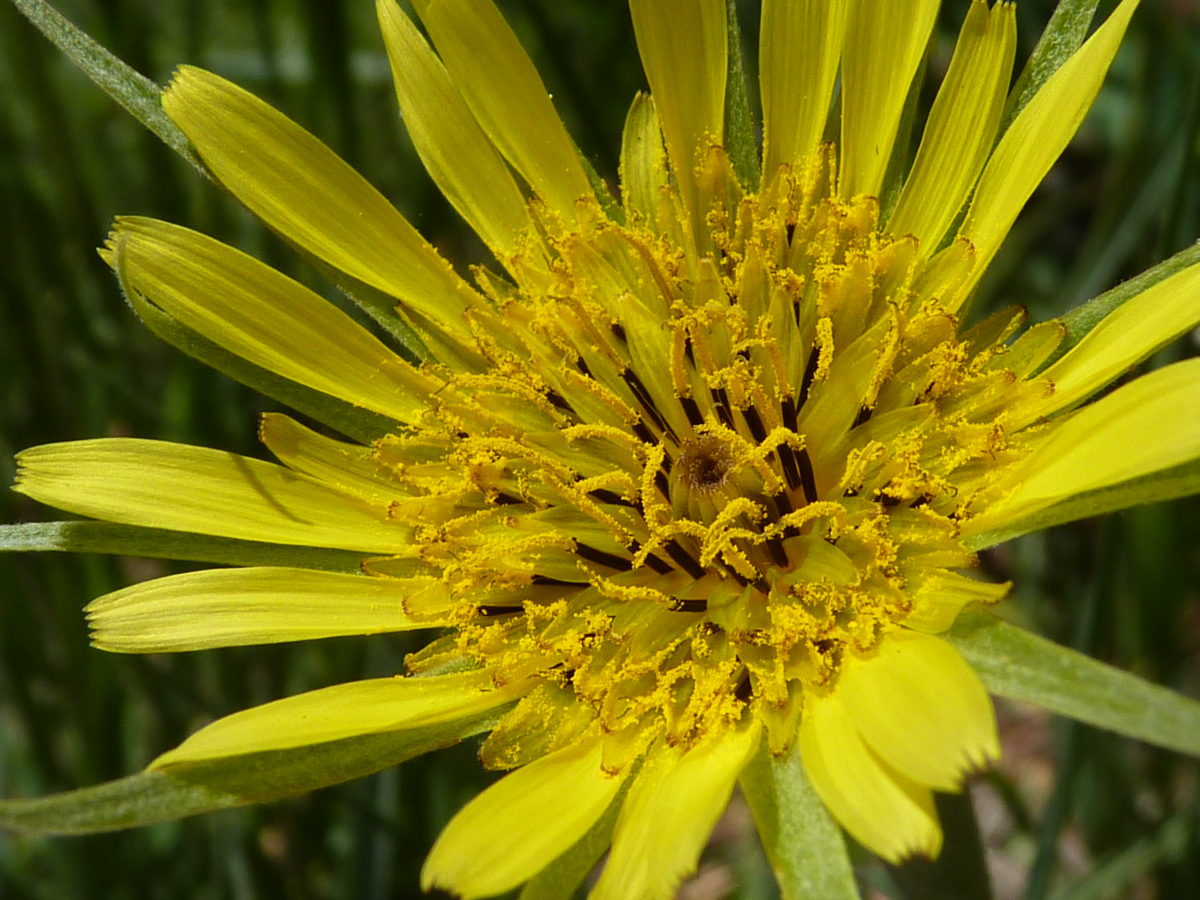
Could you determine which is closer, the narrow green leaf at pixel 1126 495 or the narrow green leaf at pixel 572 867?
the narrow green leaf at pixel 1126 495

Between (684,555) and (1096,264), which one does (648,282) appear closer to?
(684,555)

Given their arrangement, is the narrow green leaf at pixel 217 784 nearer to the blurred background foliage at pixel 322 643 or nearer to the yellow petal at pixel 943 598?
the yellow petal at pixel 943 598

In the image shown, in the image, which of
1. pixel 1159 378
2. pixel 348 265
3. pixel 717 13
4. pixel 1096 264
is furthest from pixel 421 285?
pixel 1096 264

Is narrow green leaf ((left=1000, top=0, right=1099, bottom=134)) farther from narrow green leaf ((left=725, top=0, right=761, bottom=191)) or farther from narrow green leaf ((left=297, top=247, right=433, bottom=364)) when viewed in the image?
narrow green leaf ((left=297, top=247, right=433, bottom=364))

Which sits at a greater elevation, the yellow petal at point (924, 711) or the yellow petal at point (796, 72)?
the yellow petal at point (796, 72)

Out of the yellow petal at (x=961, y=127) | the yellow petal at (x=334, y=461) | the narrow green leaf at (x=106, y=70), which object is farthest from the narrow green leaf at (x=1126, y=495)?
the narrow green leaf at (x=106, y=70)
